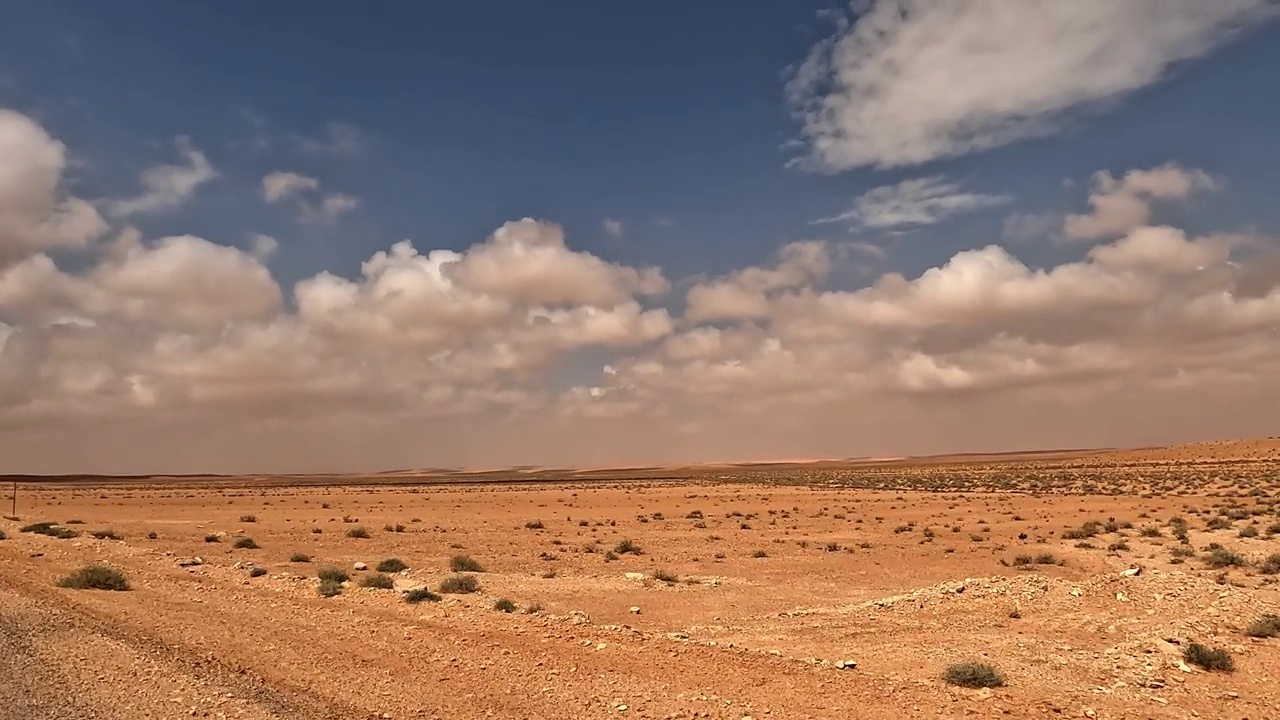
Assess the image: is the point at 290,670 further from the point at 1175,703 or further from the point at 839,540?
the point at 839,540

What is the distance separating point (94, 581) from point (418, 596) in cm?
Answer: 753

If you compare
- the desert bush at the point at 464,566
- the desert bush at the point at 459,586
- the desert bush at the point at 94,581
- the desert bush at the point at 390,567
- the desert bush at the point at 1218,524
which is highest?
the desert bush at the point at 94,581

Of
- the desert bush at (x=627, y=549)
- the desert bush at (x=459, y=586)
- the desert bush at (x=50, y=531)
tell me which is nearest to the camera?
the desert bush at (x=459, y=586)

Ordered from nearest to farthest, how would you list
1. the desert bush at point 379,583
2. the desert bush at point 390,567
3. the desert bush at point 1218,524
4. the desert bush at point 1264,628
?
1. the desert bush at point 1264,628
2. the desert bush at point 379,583
3. the desert bush at point 390,567
4. the desert bush at point 1218,524

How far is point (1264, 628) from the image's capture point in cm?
1591

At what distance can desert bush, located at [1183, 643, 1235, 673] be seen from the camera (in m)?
13.8

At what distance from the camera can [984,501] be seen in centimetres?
6022

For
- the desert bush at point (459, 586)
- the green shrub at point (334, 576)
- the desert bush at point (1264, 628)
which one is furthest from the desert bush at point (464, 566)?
the desert bush at point (1264, 628)

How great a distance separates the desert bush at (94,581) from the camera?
18219 mm

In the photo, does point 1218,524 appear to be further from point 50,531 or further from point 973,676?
point 50,531

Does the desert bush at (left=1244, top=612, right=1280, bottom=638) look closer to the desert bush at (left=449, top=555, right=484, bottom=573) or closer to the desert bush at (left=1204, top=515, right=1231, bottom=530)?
the desert bush at (left=449, top=555, right=484, bottom=573)

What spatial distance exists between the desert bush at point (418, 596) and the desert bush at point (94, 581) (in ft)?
21.2

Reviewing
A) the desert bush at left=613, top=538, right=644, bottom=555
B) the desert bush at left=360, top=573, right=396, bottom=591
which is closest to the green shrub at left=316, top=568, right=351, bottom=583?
the desert bush at left=360, top=573, right=396, bottom=591

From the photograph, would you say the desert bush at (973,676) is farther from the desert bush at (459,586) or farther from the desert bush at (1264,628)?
the desert bush at (459,586)
